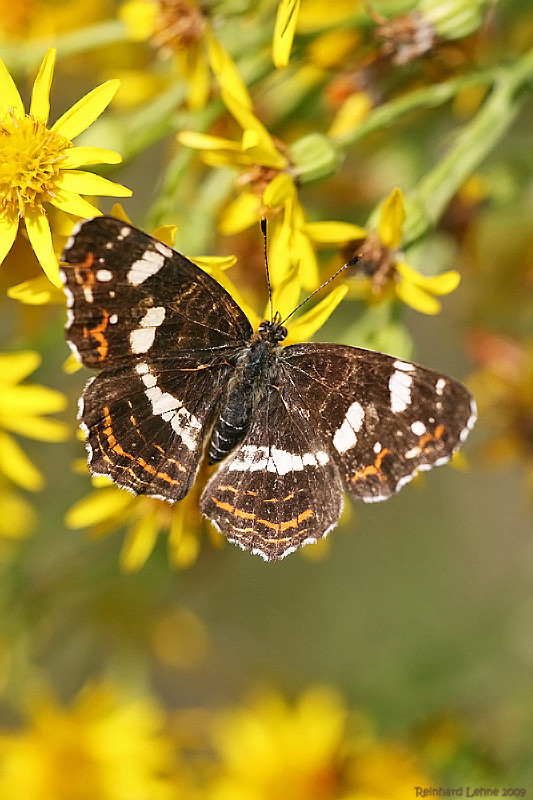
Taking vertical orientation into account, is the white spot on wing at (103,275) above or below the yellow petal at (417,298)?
below

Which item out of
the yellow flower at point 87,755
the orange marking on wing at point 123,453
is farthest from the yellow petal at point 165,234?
the yellow flower at point 87,755

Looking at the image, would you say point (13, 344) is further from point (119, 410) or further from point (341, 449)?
point (341, 449)

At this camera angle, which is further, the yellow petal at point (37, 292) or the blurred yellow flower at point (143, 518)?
the blurred yellow flower at point (143, 518)

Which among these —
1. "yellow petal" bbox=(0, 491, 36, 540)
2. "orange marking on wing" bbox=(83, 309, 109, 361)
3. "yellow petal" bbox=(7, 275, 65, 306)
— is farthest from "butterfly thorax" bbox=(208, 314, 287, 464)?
"yellow petal" bbox=(0, 491, 36, 540)

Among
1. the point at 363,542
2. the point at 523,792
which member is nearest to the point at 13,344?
the point at 523,792

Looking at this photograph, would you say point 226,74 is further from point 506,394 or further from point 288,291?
point 506,394

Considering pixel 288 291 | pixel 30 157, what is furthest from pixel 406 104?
pixel 30 157

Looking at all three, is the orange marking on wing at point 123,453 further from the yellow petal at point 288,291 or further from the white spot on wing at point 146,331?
the yellow petal at point 288,291
